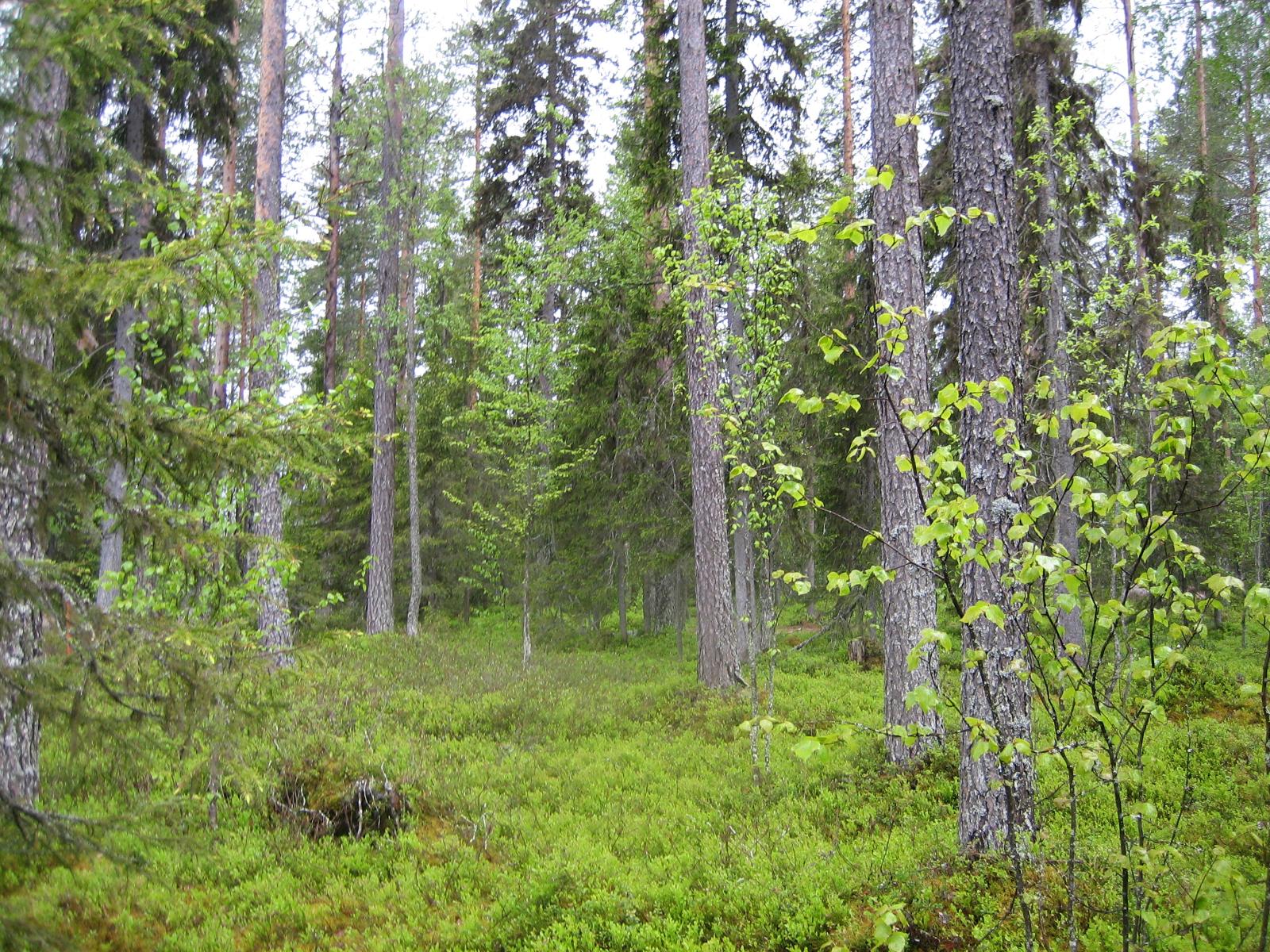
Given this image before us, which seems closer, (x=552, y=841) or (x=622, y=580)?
(x=552, y=841)

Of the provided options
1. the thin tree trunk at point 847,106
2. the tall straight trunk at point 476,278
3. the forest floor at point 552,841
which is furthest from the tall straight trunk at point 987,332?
the tall straight trunk at point 476,278

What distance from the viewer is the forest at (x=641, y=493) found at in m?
3.21

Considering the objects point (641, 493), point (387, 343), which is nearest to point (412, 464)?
point (387, 343)

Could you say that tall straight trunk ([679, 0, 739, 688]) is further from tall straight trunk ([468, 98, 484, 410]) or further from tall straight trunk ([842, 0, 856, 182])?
tall straight trunk ([468, 98, 484, 410])

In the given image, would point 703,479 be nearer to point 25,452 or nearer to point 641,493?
point 641,493

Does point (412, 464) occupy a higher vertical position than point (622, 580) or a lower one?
higher

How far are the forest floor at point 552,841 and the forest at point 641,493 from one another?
0.16ft

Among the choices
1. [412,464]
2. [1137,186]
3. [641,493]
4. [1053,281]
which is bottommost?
[641,493]

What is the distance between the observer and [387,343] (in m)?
17.0

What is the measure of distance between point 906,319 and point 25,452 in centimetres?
702

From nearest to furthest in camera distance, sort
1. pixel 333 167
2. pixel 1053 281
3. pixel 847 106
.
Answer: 1. pixel 1053 281
2. pixel 847 106
3. pixel 333 167

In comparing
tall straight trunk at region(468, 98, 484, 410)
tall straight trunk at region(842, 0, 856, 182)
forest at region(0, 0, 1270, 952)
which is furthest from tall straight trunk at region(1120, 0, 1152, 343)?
tall straight trunk at region(468, 98, 484, 410)

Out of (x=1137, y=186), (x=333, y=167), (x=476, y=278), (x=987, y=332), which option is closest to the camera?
(x=987, y=332)

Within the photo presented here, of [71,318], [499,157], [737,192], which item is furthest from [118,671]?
[499,157]
